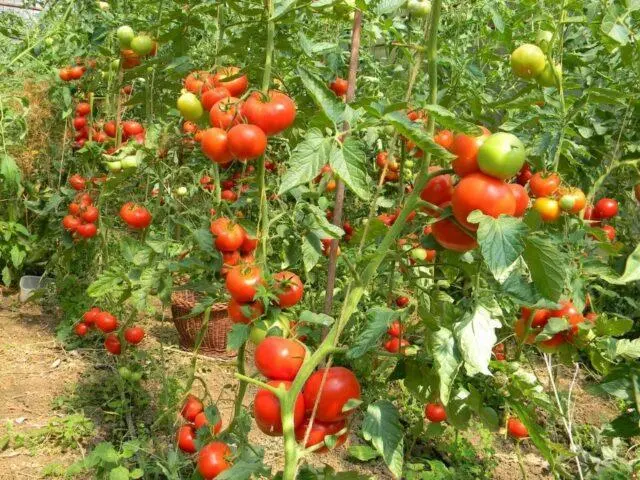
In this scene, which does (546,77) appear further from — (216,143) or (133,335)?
(133,335)

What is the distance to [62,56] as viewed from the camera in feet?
9.72

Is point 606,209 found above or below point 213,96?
below

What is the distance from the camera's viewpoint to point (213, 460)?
1.20 m

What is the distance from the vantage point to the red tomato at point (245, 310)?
1.15 meters

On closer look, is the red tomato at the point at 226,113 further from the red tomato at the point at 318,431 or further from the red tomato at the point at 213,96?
the red tomato at the point at 318,431

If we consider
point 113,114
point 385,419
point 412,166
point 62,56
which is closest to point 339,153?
point 385,419

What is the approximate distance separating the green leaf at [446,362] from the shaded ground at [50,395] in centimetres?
111

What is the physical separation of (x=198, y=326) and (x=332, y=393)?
2124 mm

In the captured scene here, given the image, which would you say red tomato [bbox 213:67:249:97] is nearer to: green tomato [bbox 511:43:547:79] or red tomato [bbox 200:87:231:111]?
red tomato [bbox 200:87:231:111]

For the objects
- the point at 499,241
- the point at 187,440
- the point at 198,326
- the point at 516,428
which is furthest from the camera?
the point at 198,326

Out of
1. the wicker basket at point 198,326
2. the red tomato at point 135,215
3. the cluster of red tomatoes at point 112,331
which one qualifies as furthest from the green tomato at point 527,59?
the wicker basket at point 198,326

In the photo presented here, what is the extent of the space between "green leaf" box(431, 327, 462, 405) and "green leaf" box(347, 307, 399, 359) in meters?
0.09

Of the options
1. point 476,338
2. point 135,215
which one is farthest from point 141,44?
point 476,338

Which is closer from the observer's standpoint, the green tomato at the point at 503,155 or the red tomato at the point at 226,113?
the green tomato at the point at 503,155
